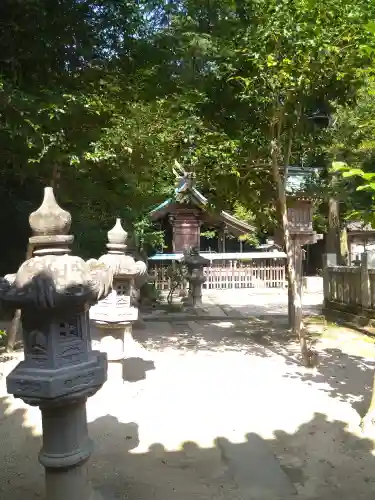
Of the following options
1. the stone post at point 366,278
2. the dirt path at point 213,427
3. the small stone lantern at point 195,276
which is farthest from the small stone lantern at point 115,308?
the small stone lantern at point 195,276

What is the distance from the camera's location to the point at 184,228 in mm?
22484

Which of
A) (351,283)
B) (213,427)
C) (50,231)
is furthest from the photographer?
(351,283)

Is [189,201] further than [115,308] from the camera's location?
Yes

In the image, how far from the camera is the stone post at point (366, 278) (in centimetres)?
1103

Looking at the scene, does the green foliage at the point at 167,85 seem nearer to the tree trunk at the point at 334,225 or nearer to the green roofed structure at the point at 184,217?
the green roofed structure at the point at 184,217

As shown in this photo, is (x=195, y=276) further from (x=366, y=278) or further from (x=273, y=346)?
(x=273, y=346)

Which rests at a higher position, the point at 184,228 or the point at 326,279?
the point at 184,228

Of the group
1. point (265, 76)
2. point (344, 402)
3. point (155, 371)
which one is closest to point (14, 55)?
point (265, 76)

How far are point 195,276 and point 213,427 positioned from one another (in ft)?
35.8

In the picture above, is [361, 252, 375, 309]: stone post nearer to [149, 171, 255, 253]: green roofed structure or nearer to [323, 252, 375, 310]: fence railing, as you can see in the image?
[323, 252, 375, 310]: fence railing

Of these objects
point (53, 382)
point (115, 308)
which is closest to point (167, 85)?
point (115, 308)

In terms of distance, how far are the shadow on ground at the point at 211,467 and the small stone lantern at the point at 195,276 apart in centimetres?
1092

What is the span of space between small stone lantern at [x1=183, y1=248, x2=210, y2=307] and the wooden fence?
626 centimetres

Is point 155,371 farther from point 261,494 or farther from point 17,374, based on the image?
point 17,374
